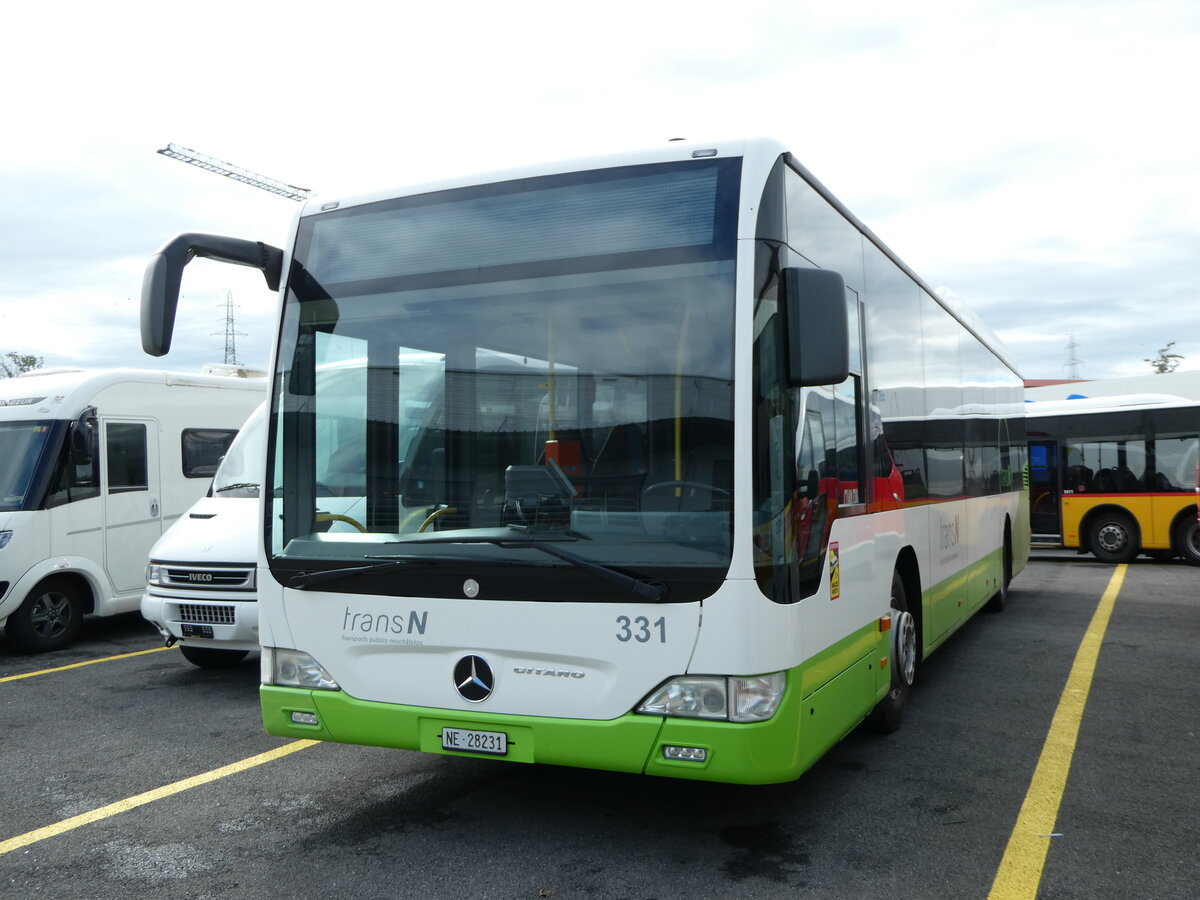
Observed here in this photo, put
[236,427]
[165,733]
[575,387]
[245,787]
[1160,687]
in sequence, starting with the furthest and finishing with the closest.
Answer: [236,427] < [1160,687] < [165,733] < [245,787] < [575,387]

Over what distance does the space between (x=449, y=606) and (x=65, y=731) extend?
151 inches

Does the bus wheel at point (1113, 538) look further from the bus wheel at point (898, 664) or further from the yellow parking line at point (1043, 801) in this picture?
the bus wheel at point (898, 664)

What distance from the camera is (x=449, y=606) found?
4.34 m

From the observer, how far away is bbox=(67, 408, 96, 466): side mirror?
32.8 ft

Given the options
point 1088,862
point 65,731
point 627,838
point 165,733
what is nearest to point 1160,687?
point 1088,862

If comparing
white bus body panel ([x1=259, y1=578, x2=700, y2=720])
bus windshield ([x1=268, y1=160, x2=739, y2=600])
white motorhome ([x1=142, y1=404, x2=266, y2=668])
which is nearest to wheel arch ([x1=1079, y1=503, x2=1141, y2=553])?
white motorhome ([x1=142, y1=404, x2=266, y2=668])

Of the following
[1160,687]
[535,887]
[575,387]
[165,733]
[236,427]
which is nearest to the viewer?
[535,887]

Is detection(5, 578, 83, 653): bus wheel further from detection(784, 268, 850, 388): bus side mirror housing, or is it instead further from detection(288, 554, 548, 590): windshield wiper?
detection(784, 268, 850, 388): bus side mirror housing

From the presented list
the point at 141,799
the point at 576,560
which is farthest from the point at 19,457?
the point at 576,560

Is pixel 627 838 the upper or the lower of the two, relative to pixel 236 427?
lower

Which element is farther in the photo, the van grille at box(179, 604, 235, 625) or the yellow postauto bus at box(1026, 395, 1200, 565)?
the yellow postauto bus at box(1026, 395, 1200, 565)

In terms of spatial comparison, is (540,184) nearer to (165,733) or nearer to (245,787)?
(245,787)

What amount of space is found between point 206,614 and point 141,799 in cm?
262

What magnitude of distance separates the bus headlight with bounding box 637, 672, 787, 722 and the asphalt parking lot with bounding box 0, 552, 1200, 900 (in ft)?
2.18
